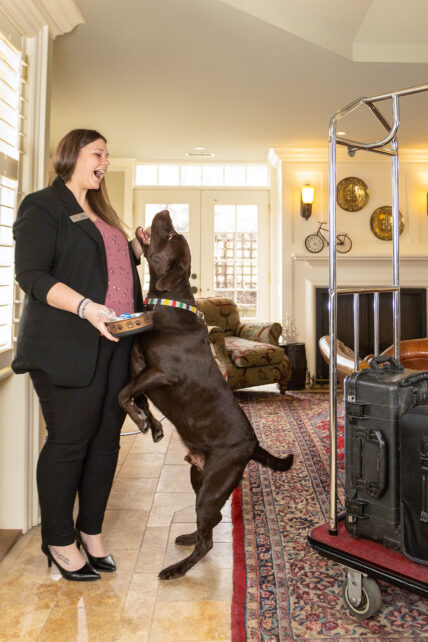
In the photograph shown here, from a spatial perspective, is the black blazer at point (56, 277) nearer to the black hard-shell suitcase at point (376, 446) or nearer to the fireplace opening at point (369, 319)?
the black hard-shell suitcase at point (376, 446)

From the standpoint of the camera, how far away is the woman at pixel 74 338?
1.62 m

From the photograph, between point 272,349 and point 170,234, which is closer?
point 170,234

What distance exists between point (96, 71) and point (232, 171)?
3.09 meters

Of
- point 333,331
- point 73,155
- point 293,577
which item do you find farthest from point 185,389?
point 73,155

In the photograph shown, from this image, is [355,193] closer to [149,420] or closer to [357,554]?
[149,420]

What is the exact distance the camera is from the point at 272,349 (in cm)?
510

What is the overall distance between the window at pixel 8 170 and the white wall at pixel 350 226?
4.28m

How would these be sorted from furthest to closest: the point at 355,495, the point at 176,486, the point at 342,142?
the point at 176,486
the point at 342,142
the point at 355,495

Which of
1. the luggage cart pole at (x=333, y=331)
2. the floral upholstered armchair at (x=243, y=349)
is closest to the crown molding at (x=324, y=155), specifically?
the floral upholstered armchair at (x=243, y=349)

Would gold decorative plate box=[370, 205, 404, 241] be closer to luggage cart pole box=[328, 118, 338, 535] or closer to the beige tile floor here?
the beige tile floor

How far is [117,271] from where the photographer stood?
179 centimetres

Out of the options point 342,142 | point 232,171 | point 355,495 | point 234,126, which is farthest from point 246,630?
point 232,171

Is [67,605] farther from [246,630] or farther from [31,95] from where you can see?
[31,95]

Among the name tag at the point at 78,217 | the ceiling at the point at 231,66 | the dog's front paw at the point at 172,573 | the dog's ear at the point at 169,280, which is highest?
the ceiling at the point at 231,66
